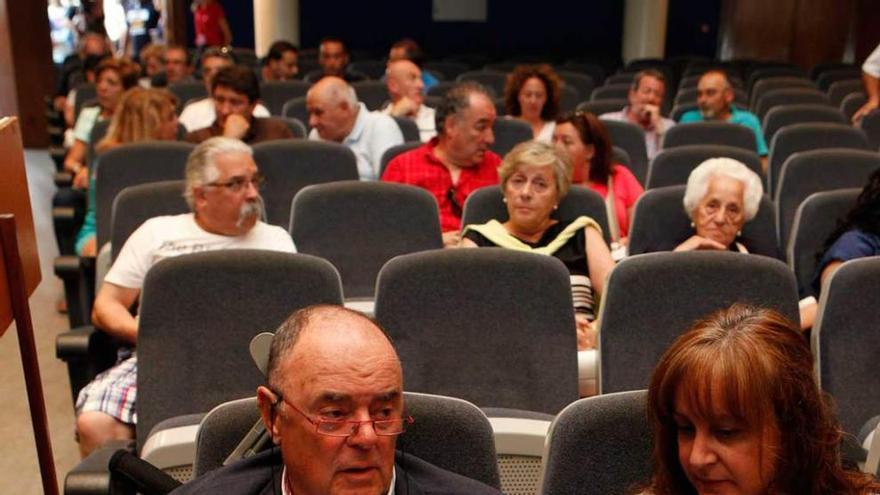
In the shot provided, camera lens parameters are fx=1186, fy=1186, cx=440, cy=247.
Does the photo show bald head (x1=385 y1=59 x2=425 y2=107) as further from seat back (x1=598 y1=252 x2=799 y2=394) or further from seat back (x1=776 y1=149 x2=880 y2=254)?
seat back (x1=598 y1=252 x2=799 y2=394)

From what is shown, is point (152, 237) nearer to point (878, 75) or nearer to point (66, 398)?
point (66, 398)

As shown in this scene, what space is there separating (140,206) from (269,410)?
207 centimetres

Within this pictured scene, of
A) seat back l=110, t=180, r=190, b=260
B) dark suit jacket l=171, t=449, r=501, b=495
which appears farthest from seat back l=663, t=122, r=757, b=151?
dark suit jacket l=171, t=449, r=501, b=495

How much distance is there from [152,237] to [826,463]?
2139 mm

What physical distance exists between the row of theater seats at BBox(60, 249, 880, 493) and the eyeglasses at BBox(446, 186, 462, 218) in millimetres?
1664

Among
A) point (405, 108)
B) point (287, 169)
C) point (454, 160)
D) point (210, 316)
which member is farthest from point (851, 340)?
point (405, 108)

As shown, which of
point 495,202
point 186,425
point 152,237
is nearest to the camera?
point 186,425

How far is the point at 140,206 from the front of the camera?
3.75 meters

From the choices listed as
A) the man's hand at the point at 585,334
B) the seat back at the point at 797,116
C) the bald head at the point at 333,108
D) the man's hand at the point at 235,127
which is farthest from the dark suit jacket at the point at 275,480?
the seat back at the point at 797,116

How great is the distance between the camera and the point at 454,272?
112 inches

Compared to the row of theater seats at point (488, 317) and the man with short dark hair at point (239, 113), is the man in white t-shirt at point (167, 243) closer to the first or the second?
the row of theater seats at point (488, 317)

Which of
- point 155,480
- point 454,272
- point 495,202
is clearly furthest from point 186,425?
point 495,202

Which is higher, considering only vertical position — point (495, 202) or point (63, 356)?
point (495, 202)

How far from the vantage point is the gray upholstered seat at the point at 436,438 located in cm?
197
